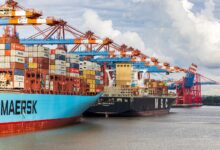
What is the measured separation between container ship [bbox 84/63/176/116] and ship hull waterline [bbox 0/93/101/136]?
1200cm

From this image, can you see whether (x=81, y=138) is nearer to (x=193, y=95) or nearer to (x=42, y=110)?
(x=42, y=110)

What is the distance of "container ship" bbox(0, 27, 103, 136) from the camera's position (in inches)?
1372

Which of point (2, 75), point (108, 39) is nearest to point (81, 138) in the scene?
point (2, 75)

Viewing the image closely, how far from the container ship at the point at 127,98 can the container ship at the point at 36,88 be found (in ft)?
31.7

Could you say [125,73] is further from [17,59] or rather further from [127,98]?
[17,59]

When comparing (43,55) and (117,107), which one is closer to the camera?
(43,55)

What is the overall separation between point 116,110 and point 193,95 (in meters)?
97.7

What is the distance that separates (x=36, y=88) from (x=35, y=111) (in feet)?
7.61

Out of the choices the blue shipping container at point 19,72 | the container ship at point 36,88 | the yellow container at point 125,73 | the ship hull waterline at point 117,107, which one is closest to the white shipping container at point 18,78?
the container ship at point 36,88

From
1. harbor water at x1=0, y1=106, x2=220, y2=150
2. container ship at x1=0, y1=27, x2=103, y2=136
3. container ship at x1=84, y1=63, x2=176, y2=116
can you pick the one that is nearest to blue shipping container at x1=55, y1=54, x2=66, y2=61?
container ship at x1=0, y1=27, x2=103, y2=136

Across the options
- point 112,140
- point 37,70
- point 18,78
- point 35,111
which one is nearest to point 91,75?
point 37,70

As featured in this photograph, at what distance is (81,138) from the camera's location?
3419 centimetres

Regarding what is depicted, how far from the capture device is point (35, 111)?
37406mm

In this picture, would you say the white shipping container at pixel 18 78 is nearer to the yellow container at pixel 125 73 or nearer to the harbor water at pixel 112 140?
the harbor water at pixel 112 140
